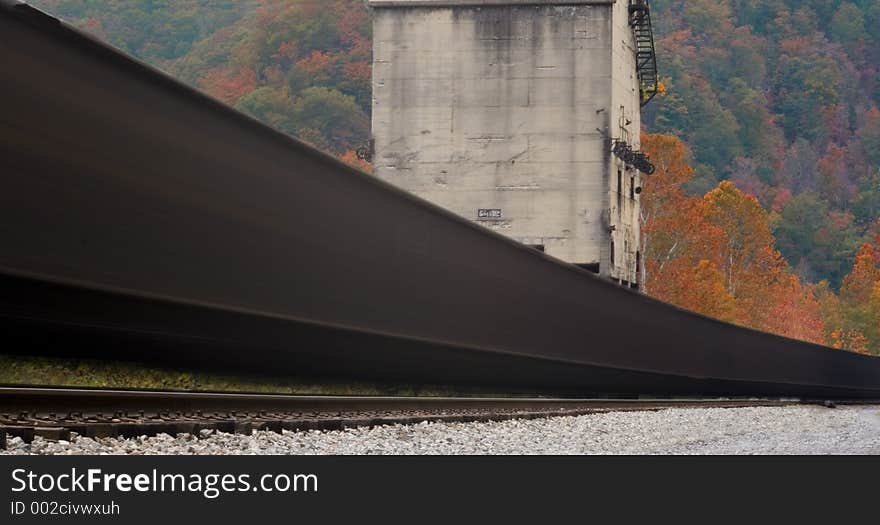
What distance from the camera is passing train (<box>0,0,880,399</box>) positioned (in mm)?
8234

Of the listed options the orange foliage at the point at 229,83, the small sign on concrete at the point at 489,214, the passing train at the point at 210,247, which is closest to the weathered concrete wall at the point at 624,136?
the small sign on concrete at the point at 489,214

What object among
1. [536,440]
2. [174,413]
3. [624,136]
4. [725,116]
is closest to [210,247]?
[174,413]

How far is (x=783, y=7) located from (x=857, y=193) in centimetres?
3287

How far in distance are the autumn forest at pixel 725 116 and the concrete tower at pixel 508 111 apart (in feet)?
108

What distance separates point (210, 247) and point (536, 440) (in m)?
2.86

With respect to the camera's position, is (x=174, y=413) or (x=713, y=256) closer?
(x=174, y=413)

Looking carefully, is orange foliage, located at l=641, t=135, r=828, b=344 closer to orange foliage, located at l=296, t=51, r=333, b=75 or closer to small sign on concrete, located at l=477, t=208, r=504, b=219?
small sign on concrete, located at l=477, t=208, r=504, b=219

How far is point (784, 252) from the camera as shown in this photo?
126 m

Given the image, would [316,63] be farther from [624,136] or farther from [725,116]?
[624,136]

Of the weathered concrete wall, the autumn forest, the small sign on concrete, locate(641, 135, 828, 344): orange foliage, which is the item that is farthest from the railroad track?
the autumn forest

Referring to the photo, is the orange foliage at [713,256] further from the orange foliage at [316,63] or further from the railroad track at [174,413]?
the railroad track at [174,413]

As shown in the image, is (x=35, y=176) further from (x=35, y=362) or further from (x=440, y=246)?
(x=440, y=246)

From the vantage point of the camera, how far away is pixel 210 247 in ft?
33.6
